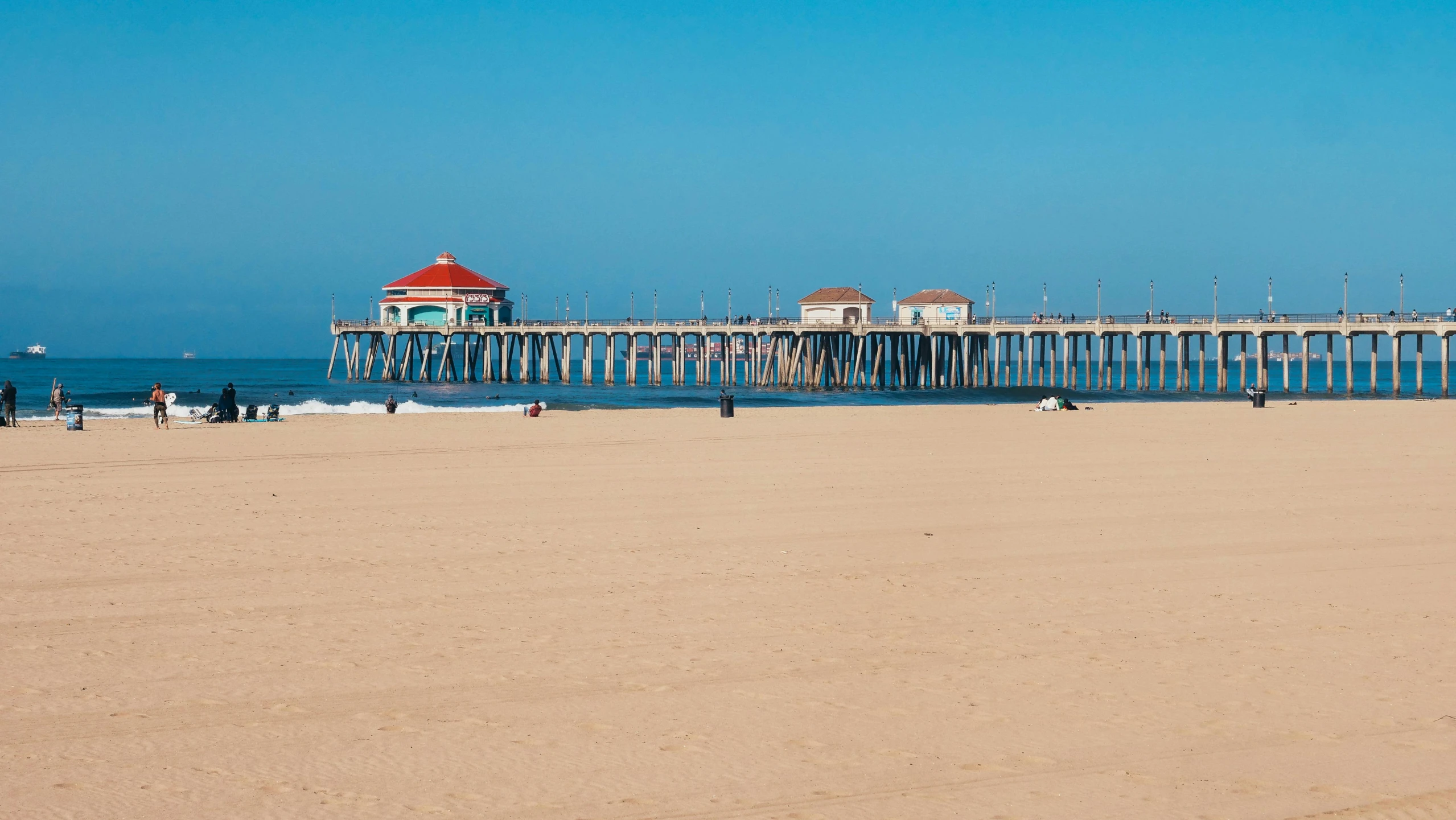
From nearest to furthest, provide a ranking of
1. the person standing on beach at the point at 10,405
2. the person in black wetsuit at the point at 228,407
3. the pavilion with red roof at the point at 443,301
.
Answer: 1. the person standing on beach at the point at 10,405
2. the person in black wetsuit at the point at 228,407
3. the pavilion with red roof at the point at 443,301

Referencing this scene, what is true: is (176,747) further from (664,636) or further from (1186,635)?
(1186,635)

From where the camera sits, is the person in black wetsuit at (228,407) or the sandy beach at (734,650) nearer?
the sandy beach at (734,650)

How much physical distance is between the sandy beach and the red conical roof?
73.9 m

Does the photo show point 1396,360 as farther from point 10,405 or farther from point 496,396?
point 10,405

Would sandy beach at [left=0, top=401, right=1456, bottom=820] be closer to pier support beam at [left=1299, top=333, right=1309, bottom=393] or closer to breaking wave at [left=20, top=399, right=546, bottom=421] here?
breaking wave at [left=20, top=399, right=546, bottom=421]

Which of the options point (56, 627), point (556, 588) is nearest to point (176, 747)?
point (56, 627)

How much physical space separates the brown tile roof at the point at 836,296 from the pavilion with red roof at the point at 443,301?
23576mm

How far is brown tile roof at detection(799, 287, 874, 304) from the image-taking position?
72.3 meters

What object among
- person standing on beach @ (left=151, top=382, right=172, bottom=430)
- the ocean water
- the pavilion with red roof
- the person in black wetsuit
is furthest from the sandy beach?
the pavilion with red roof

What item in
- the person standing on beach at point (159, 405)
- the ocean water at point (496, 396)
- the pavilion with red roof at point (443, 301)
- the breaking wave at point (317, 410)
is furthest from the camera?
the pavilion with red roof at point (443, 301)

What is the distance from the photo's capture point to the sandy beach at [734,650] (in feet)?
15.0

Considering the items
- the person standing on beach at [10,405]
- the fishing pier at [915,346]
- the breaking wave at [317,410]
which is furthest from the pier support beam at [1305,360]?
the person standing on beach at [10,405]

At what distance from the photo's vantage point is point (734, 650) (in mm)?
6500

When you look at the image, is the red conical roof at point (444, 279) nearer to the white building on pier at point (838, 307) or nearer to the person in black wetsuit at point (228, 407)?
the white building on pier at point (838, 307)
